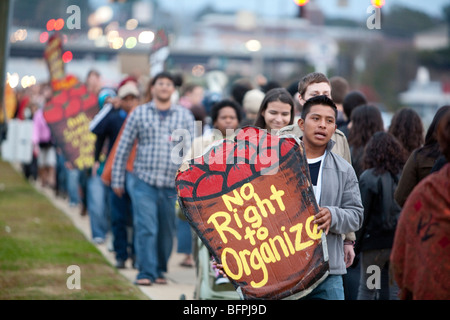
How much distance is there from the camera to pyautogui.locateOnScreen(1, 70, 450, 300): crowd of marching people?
4.51m

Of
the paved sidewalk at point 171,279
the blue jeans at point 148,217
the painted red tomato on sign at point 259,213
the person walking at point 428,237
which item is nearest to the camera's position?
the person walking at point 428,237

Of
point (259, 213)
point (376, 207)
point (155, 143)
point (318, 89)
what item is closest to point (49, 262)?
point (155, 143)

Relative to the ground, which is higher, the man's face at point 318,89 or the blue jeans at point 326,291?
the man's face at point 318,89

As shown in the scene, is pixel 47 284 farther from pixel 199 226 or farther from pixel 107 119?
pixel 199 226

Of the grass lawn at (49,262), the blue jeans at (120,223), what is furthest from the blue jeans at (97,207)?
the blue jeans at (120,223)

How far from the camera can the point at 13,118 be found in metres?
25.6

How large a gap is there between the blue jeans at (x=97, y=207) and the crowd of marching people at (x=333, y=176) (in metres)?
0.02

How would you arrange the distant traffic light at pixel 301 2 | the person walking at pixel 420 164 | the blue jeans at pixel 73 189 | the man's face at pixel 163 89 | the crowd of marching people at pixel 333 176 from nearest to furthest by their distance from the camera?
the crowd of marching people at pixel 333 176 < the person walking at pixel 420 164 < the man's face at pixel 163 89 < the blue jeans at pixel 73 189 < the distant traffic light at pixel 301 2

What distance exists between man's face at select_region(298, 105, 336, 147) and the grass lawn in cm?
364

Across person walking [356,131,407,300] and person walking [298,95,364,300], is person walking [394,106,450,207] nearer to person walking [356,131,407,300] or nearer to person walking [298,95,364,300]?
person walking [356,131,407,300]

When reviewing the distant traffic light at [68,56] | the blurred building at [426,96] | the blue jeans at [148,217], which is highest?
the distant traffic light at [68,56]

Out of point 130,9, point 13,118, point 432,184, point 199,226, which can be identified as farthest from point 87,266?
point 130,9

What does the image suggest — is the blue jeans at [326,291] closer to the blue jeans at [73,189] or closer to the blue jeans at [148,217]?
the blue jeans at [148,217]

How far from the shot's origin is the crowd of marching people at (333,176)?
14.8ft
